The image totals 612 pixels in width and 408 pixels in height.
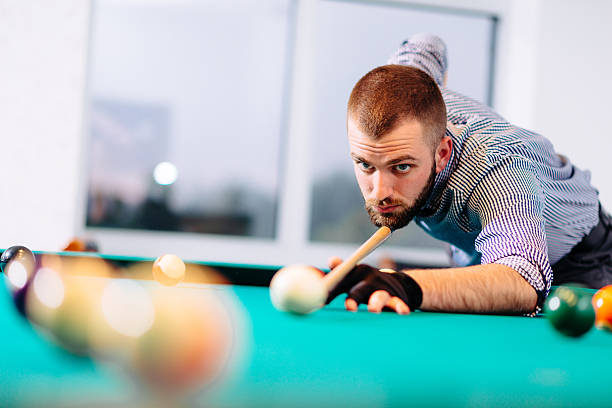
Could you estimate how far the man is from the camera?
1500 millimetres

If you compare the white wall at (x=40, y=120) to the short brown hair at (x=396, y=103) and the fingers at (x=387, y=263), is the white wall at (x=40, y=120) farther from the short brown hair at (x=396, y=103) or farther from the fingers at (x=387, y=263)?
the short brown hair at (x=396, y=103)

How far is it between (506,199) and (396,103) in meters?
0.46

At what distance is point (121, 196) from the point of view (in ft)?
18.3

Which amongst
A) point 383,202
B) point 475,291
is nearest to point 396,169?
point 383,202

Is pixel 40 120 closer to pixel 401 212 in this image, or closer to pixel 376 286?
pixel 401 212

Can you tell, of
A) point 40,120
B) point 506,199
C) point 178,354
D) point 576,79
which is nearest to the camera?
point 178,354

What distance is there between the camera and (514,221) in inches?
68.8

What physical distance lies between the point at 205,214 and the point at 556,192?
3880 mm

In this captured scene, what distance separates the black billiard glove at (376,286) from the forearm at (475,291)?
30mm

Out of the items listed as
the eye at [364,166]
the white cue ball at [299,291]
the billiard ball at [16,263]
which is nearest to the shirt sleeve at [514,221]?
the eye at [364,166]

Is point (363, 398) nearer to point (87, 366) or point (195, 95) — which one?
point (87, 366)

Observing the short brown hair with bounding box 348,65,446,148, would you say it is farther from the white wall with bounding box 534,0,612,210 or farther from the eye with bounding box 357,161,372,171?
the white wall with bounding box 534,0,612,210

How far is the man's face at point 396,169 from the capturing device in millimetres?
1869

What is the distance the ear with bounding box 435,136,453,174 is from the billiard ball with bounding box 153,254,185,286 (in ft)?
3.05
